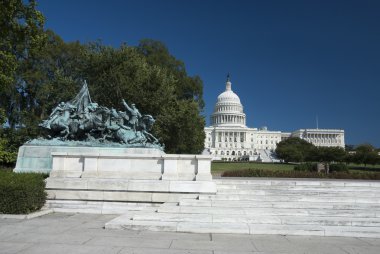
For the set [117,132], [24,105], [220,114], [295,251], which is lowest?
[295,251]

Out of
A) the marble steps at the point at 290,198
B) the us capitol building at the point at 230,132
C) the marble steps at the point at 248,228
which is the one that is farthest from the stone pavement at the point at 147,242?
the us capitol building at the point at 230,132

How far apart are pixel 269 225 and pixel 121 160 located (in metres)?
6.26

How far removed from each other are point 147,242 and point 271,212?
13.4 ft

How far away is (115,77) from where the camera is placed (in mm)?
33156

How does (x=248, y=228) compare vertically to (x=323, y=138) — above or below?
below

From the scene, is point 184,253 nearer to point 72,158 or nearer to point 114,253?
point 114,253

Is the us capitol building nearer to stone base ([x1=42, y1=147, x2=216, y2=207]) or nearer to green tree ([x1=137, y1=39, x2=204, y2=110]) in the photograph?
green tree ([x1=137, y1=39, x2=204, y2=110])

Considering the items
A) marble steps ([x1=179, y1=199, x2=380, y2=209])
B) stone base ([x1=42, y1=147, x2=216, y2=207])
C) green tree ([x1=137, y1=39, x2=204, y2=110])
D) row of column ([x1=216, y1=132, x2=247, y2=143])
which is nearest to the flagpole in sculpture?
stone base ([x1=42, y1=147, x2=216, y2=207])

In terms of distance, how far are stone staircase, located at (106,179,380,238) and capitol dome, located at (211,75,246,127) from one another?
13923 cm

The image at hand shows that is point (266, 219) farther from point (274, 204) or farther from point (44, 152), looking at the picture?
point (44, 152)

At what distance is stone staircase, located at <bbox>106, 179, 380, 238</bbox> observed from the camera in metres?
8.73

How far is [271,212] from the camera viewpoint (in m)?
9.98

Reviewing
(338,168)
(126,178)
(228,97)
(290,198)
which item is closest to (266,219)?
(290,198)

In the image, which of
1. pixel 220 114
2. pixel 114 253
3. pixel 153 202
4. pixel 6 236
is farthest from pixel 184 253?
pixel 220 114
